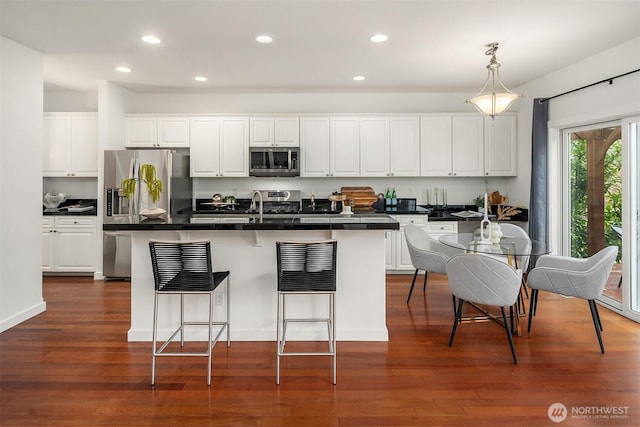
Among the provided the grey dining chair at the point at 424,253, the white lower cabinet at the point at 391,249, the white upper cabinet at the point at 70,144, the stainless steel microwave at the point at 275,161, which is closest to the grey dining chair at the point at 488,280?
the grey dining chair at the point at 424,253

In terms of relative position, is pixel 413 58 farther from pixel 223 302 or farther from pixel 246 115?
pixel 223 302

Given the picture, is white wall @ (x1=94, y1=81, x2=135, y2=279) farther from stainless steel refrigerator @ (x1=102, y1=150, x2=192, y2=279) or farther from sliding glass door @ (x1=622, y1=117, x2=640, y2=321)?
sliding glass door @ (x1=622, y1=117, x2=640, y2=321)

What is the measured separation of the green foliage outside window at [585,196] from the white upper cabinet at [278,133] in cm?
354

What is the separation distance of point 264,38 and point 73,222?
12.4 feet

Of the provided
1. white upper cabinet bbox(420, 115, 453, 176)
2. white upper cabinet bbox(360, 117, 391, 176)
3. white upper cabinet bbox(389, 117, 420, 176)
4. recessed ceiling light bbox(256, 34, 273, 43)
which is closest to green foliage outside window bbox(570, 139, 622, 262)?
white upper cabinet bbox(420, 115, 453, 176)

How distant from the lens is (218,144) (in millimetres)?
5664

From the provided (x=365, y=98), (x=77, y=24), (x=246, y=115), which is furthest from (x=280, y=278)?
(x=365, y=98)

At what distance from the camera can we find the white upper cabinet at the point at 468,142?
18.6ft

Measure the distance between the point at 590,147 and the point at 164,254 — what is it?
4588mm

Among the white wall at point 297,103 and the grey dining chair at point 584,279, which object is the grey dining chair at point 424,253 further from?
the white wall at point 297,103

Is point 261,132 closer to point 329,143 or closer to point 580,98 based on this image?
point 329,143

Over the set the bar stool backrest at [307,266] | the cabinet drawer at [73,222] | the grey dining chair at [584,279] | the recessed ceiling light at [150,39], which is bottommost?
the grey dining chair at [584,279]

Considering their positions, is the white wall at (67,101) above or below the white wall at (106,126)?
above
